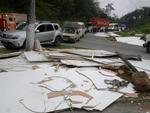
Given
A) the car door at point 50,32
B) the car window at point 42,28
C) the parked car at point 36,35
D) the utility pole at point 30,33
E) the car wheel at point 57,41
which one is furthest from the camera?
the car wheel at point 57,41

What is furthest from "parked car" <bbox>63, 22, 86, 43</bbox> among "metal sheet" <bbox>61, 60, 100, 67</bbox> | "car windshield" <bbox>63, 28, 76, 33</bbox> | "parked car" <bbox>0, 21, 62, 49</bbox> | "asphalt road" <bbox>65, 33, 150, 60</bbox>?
"metal sheet" <bbox>61, 60, 100, 67</bbox>

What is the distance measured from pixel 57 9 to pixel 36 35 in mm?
50190

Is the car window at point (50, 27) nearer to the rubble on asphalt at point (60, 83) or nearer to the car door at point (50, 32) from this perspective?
the car door at point (50, 32)

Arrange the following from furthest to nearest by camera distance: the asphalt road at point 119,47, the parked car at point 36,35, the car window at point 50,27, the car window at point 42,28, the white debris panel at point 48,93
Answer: the asphalt road at point 119,47 → the car window at point 50,27 → the car window at point 42,28 → the parked car at point 36,35 → the white debris panel at point 48,93

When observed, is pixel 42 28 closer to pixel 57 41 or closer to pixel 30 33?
pixel 57 41

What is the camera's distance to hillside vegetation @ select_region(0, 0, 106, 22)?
60.5 meters

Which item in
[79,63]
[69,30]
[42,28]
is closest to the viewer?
[79,63]

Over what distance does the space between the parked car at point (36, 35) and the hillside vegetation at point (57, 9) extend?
26.6 meters

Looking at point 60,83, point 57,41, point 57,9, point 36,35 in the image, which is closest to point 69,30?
point 57,41

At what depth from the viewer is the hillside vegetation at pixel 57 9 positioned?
60.5 metres

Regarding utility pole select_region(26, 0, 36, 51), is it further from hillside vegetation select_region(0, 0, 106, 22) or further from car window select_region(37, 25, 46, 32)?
hillside vegetation select_region(0, 0, 106, 22)

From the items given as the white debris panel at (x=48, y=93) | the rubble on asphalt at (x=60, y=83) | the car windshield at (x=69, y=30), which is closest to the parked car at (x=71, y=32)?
the car windshield at (x=69, y=30)

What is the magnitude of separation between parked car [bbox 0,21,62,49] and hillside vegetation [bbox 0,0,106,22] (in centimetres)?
2656

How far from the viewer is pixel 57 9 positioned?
73.4 m
